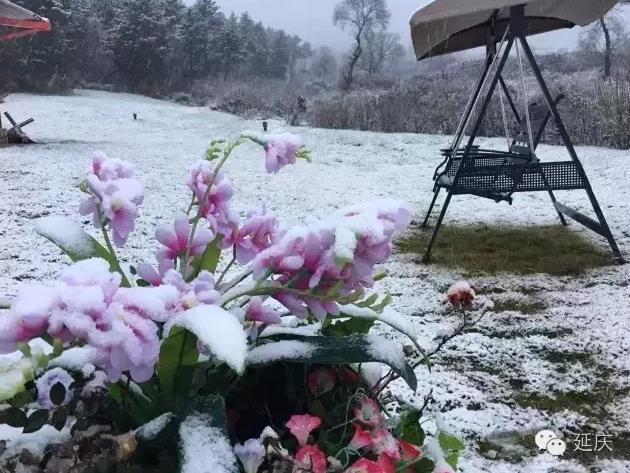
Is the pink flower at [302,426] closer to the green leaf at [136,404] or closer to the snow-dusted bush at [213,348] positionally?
the snow-dusted bush at [213,348]

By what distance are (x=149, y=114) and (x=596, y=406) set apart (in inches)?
494

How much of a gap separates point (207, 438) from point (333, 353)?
0.54ft

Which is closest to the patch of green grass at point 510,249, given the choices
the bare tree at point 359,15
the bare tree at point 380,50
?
the bare tree at point 359,15

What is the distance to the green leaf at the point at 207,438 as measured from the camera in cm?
52

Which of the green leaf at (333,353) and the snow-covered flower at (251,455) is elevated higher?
the green leaf at (333,353)

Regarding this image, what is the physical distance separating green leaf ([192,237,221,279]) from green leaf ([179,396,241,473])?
22cm

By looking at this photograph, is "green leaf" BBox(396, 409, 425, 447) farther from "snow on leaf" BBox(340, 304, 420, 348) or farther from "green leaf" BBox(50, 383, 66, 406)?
"green leaf" BBox(50, 383, 66, 406)

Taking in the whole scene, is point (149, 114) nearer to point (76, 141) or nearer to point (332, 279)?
point (76, 141)

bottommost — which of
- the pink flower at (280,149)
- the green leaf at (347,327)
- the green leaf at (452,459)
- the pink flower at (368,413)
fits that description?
the green leaf at (452,459)

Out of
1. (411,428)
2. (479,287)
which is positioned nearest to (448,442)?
(411,428)

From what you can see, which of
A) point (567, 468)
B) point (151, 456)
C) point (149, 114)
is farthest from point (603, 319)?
point (149, 114)

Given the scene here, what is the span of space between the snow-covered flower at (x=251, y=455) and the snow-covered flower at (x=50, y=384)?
20 cm

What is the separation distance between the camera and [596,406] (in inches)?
61.4

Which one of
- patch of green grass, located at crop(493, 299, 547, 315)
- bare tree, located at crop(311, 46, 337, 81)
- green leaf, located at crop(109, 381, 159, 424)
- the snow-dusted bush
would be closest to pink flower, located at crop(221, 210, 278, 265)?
the snow-dusted bush
